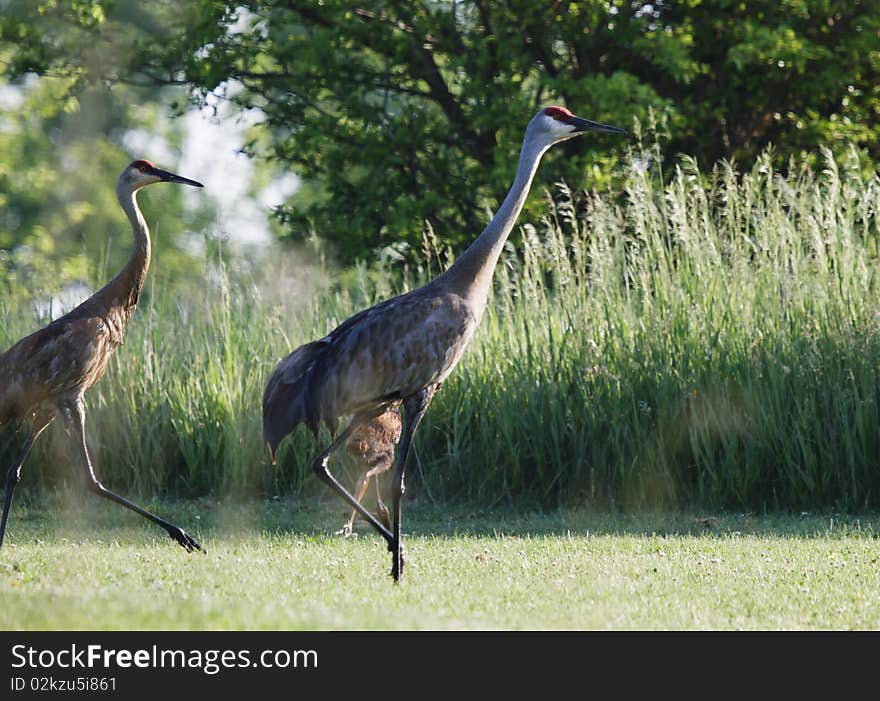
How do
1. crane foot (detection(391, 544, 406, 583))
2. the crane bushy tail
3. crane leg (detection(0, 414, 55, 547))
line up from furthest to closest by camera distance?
crane leg (detection(0, 414, 55, 547)), the crane bushy tail, crane foot (detection(391, 544, 406, 583))

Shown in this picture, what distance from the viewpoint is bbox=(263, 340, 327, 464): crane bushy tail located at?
21.3 feet

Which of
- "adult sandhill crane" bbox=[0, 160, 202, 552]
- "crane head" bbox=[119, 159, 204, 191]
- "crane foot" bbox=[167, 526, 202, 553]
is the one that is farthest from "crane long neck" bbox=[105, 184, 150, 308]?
"crane foot" bbox=[167, 526, 202, 553]

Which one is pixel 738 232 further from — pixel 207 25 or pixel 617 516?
pixel 207 25

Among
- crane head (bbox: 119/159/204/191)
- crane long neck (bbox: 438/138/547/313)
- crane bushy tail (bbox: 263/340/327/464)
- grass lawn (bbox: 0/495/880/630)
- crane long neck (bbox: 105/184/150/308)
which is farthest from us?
crane head (bbox: 119/159/204/191)

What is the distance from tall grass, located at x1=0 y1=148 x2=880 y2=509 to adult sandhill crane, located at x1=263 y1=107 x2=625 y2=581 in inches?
108

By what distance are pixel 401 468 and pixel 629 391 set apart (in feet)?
10.7

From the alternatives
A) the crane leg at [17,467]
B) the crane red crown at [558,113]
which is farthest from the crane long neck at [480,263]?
the crane leg at [17,467]

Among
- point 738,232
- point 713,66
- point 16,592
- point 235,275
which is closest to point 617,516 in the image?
point 738,232

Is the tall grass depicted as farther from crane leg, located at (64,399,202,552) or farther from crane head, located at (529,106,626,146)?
crane leg, located at (64,399,202,552)

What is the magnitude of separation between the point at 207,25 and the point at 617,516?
356 inches

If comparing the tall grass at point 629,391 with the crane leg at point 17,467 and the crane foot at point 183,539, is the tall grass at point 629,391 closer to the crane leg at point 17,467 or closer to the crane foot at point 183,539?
the crane leg at point 17,467

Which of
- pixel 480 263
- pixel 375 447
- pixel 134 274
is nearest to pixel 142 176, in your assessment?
pixel 134 274

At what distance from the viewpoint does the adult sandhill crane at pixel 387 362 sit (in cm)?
637

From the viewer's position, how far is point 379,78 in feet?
51.2
